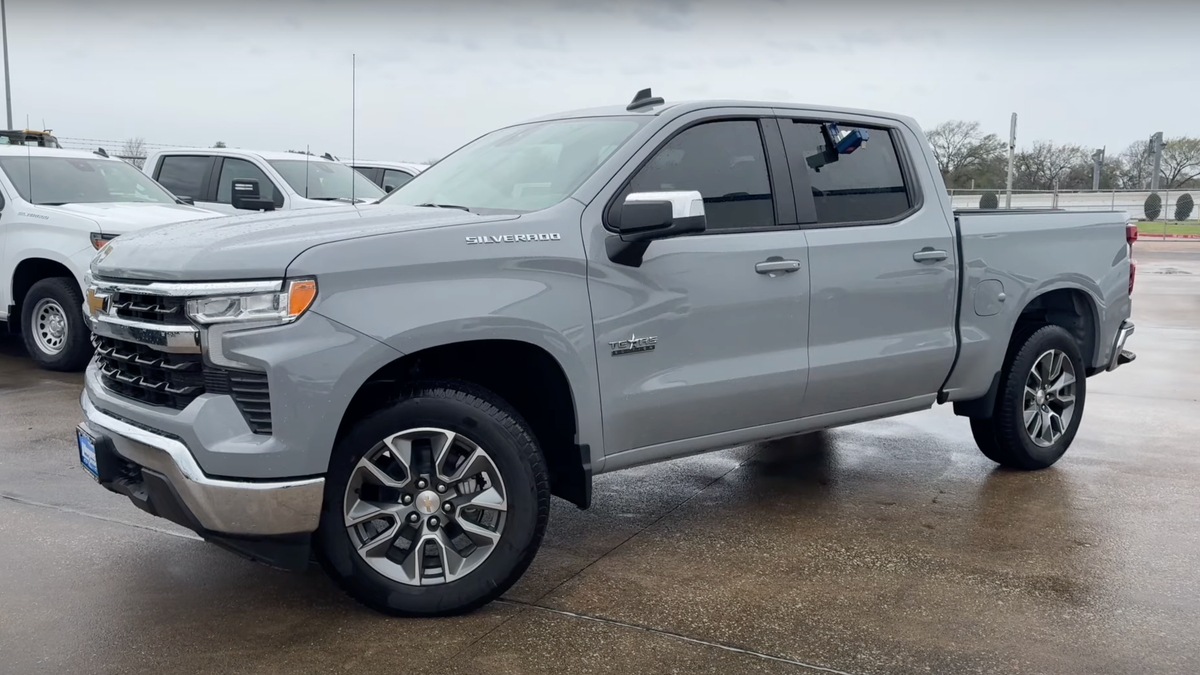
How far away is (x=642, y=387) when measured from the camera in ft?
13.4

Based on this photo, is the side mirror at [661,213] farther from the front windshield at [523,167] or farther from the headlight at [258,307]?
the headlight at [258,307]

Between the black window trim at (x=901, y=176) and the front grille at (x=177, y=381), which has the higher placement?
the black window trim at (x=901, y=176)

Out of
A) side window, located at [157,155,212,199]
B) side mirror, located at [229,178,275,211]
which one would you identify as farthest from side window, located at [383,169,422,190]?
side mirror, located at [229,178,275,211]

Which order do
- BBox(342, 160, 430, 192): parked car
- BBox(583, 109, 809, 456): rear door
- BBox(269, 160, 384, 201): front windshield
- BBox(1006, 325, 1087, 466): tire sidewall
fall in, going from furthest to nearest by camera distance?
1. BBox(342, 160, 430, 192): parked car
2. BBox(269, 160, 384, 201): front windshield
3. BBox(1006, 325, 1087, 466): tire sidewall
4. BBox(583, 109, 809, 456): rear door

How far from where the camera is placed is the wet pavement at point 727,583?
3.42 m

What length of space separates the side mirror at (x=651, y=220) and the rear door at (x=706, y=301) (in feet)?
0.19

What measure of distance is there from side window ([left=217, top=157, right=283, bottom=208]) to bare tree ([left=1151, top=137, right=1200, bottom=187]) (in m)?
70.5

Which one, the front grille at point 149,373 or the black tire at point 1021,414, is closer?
the front grille at point 149,373

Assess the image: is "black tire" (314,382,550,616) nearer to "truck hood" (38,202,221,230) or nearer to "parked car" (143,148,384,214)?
"truck hood" (38,202,221,230)

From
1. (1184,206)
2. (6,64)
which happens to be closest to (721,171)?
(6,64)

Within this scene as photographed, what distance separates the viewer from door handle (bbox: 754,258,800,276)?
4.41 metres

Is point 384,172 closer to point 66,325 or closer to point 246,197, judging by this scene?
point 66,325

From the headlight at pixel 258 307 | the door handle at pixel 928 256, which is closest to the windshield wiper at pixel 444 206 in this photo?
the headlight at pixel 258 307

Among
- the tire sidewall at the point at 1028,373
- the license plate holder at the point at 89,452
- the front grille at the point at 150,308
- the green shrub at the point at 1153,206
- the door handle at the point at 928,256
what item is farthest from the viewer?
the green shrub at the point at 1153,206
